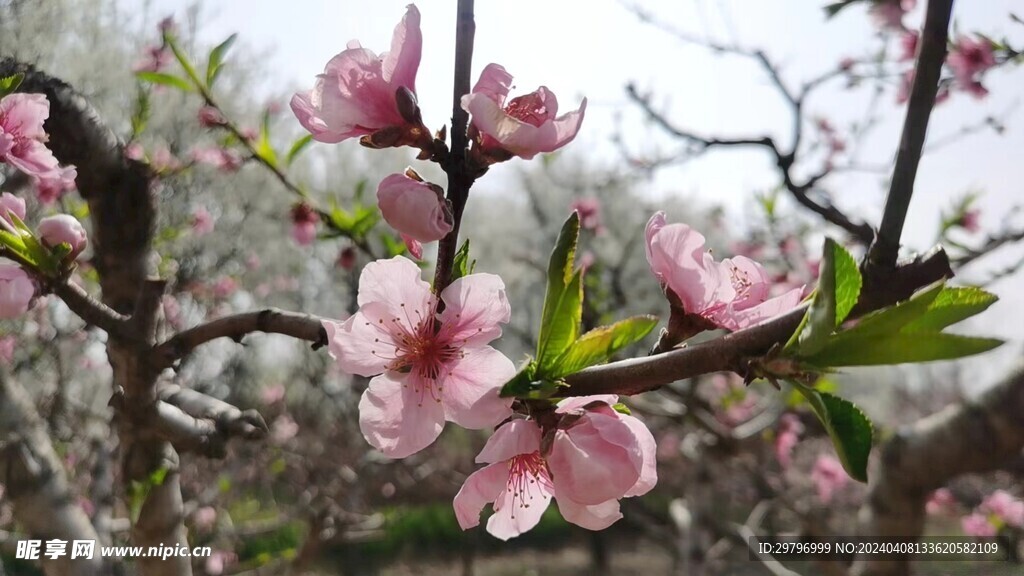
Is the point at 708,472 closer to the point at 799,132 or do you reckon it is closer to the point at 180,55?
the point at 799,132

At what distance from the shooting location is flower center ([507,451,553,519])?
1.86 ft

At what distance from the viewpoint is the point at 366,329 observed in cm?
53

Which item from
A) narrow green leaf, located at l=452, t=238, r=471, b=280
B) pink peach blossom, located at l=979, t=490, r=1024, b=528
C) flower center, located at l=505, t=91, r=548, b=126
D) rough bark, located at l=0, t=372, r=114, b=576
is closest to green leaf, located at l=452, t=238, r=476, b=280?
narrow green leaf, located at l=452, t=238, r=471, b=280

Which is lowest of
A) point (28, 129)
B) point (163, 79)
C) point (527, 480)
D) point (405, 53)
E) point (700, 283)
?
point (527, 480)

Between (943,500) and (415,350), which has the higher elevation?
(415,350)

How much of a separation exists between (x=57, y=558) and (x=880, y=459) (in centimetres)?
203

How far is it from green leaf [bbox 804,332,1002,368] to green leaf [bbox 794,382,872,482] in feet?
0.09

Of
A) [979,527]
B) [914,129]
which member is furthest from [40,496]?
[979,527]

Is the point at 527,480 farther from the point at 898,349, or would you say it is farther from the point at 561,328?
the point at 898,349

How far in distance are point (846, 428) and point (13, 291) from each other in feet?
2.27

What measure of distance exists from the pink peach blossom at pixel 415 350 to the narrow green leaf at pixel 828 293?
0.20 metres

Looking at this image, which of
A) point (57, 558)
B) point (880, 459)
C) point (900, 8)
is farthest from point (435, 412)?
point (900, 8)

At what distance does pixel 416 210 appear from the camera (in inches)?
18.2

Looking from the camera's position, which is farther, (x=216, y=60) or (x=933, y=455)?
(x=933, y=455)
